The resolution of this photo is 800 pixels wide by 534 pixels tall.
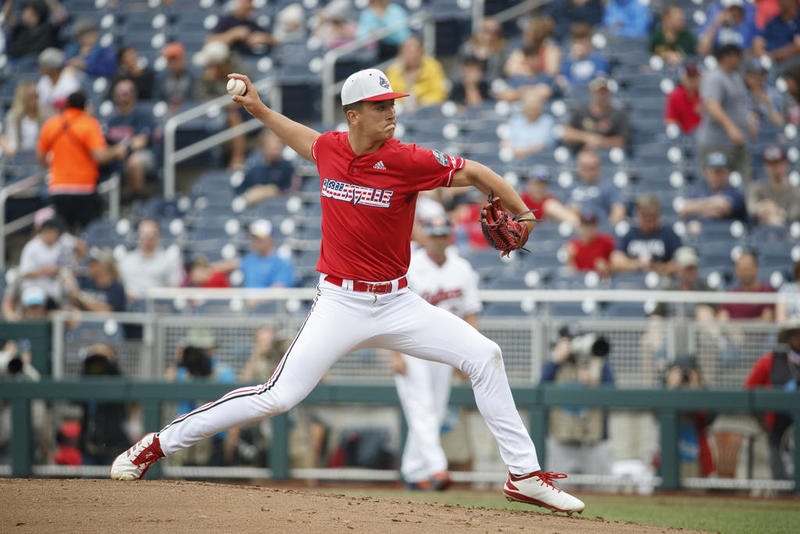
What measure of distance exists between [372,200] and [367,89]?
0.57 meters

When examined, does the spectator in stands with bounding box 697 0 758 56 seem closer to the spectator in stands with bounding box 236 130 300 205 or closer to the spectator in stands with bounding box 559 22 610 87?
the spectator in stands with bounding box 559 22 610 87

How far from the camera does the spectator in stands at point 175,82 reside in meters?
15.2

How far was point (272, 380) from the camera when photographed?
6059 mm

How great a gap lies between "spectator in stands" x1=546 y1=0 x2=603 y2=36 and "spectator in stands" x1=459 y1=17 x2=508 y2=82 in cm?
106

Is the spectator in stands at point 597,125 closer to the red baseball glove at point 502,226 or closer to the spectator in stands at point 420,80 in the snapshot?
the spectator in stands at point 420,80

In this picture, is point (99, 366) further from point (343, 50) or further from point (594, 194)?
point (343, 50)

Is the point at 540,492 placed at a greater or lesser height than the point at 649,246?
lesser

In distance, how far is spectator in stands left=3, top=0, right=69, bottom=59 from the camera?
56.5ft

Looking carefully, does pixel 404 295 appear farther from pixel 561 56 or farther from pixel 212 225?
pixel 561 56

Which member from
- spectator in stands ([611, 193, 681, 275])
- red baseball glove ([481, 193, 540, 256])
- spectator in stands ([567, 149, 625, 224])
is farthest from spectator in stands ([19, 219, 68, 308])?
red baseball glove ([481, 193, 540, 256])

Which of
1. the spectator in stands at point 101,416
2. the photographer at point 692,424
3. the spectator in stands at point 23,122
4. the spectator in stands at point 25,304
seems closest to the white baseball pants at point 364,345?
A: the photographer at point 692,424

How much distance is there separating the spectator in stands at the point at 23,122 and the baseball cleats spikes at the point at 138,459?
9.95m

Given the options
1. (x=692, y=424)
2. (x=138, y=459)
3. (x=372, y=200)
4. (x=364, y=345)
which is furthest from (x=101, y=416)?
(x=372, y=200)

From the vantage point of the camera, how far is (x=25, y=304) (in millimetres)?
11414
